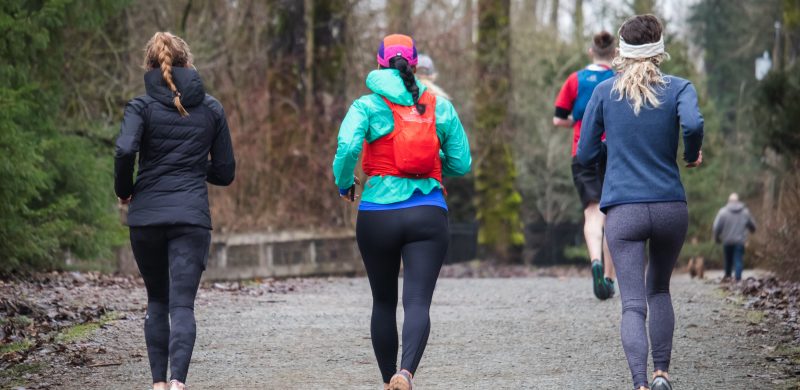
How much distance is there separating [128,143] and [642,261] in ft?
8.54

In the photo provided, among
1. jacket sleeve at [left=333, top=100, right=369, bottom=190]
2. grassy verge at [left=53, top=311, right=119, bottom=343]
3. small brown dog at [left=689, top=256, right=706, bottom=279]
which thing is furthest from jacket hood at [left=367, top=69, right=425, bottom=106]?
small brown dog at [left=689, top=256, right=706, bottom=279]

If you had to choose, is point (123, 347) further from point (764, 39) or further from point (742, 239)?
point (764, 39)

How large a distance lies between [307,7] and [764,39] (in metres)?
24.5

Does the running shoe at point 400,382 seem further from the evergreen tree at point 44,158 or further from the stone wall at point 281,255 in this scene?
the stone wall at point 281,255

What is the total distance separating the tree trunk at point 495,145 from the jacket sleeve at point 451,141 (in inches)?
769

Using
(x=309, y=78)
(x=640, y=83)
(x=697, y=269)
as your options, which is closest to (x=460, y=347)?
(x=640, y=83)

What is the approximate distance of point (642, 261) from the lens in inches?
249

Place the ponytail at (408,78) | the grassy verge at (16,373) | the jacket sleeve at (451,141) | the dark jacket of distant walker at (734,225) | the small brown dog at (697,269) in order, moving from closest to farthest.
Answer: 1. the ponytail at (408,78)
2. the jacket sleeve at (451,141)
3. the grassy verge at (16,373)
4. the small brown dog at (697,269)
5. the dark jacket of distant walker at (734,225)

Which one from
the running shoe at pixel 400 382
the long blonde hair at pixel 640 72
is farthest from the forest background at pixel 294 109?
the long blonde hair at pixel 640 72

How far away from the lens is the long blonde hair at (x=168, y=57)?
6.50m

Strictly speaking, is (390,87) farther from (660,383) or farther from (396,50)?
(660,383)

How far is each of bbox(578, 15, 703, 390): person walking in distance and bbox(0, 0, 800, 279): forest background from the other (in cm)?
564

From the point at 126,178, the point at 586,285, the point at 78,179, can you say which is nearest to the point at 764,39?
the point at 586,285

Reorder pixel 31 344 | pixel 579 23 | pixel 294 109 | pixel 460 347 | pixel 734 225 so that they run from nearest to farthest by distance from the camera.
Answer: pixel 31 344
pixel 460 347
pixel 294 109
pixel 734 225
pixel 579 23
